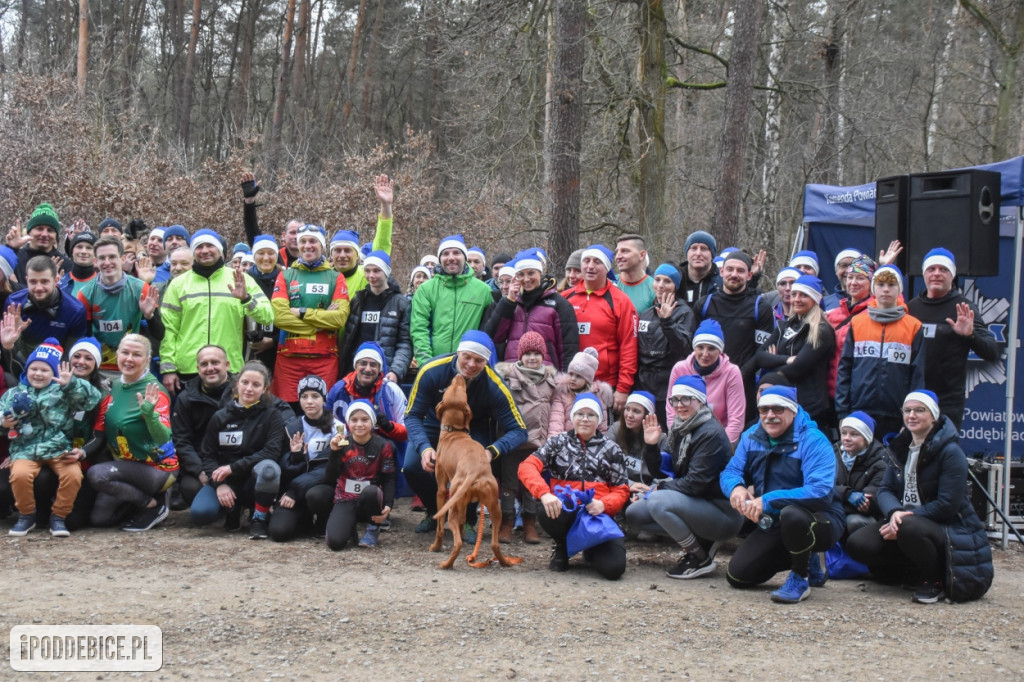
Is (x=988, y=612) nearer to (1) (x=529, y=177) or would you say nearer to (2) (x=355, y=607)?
(2) (x=355, y=607)

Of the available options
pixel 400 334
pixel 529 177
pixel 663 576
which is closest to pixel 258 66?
pixel 529 177

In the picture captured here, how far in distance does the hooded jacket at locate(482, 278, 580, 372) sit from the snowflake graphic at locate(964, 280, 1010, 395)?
3.38 m

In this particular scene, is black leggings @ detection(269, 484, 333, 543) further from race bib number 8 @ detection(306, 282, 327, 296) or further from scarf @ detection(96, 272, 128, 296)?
scarf @ detection(96, 272, 128, 296)

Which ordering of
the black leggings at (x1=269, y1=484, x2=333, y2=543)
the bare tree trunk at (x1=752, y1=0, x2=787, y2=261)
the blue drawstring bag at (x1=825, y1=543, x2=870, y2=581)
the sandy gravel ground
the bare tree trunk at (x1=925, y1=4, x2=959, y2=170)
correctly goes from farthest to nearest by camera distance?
the bare tree trunk at (x1=925, y1=4, x2=959, y2=170) → the bare tree trunk at (x1=752, y1=0, x2=787, y2=261) → the black leggings at (x1=269, y1=484, x2=333, y2=543) → the blue drawstring bag at (x1=825, y1=543, x2=870, y2=581) → the sandy gravel ground

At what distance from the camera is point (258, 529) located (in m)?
7.19

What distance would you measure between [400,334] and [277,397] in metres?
1.08

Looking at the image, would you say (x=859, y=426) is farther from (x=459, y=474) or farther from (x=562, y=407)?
A: (x=459, y=474)

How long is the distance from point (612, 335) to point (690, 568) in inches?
79.3

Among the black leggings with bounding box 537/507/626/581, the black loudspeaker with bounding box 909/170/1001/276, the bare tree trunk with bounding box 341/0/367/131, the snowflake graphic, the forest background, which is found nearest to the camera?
the black leggings with bounding box 537/507/626/581

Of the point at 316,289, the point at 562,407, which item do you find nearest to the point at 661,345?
the point at 562,407

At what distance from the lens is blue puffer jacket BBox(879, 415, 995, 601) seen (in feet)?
19.6


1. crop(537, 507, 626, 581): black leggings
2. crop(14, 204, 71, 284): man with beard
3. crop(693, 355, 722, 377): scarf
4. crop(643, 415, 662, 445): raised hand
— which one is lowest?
crop(537, 507, 626, 581): black leggings

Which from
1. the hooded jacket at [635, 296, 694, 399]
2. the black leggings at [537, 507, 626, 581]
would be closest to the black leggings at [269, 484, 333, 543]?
the black leggings at [537, 507, 626, 581]

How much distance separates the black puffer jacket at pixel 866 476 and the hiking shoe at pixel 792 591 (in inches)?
28.4
